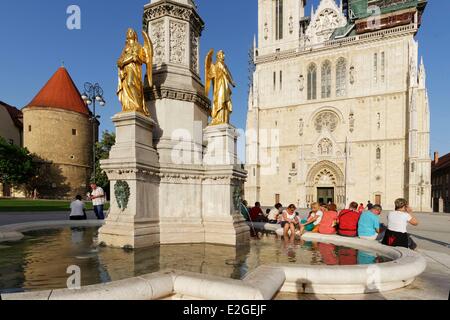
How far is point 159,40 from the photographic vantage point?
7.45 m

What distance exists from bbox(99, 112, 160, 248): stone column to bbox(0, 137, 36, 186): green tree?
4291 centimetres

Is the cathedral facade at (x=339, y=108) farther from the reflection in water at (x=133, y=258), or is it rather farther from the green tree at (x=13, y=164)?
the reflection in water at (x=133, y=258)

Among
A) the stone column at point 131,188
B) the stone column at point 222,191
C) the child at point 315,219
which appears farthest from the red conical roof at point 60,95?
the child at point 315,219

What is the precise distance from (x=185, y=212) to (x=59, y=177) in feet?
148

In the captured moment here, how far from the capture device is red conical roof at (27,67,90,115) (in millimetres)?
45312

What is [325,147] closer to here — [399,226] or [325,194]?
[325,194]

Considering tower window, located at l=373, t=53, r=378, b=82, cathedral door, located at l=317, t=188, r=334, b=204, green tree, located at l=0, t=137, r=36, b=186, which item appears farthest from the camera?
cathedral door, located at l=317, t=188, r=334, b=204

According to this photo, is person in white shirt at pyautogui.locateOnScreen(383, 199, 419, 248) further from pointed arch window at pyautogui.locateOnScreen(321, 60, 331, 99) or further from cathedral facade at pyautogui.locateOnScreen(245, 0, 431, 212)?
pointed arch window at pyautogui.locateOnScreen(321, 60, 331, 99)

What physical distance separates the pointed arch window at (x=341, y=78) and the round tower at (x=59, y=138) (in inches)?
1472

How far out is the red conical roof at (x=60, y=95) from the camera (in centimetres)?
4531

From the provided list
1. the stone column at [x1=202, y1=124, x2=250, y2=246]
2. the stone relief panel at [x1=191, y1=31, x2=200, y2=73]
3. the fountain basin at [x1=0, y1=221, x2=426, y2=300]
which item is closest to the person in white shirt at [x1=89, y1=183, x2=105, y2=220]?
→ the stone column at [x1=202, y1=124, x2=250, y2=246]

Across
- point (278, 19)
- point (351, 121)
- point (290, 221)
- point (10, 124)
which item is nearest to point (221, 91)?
point (290, 221)
